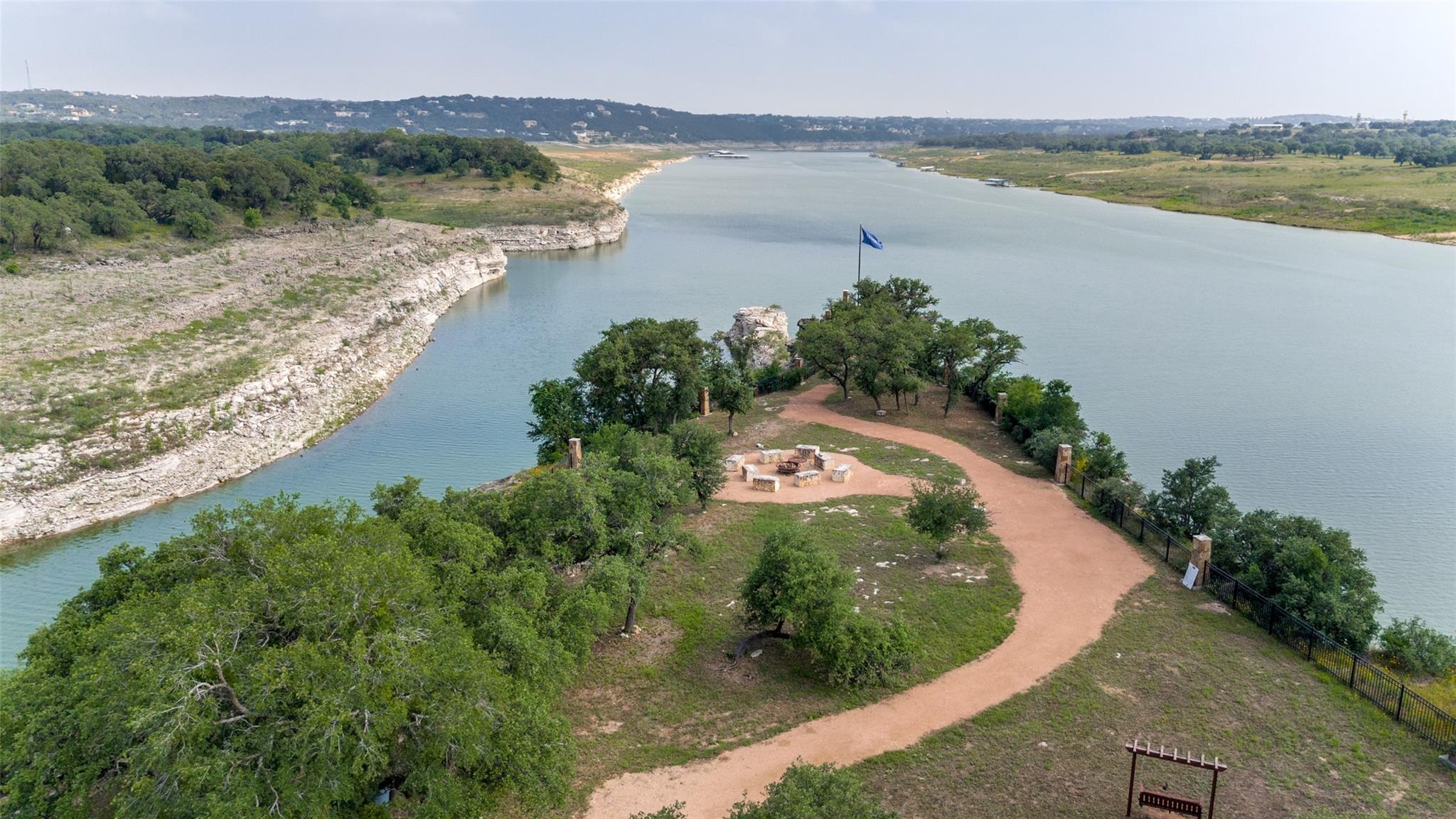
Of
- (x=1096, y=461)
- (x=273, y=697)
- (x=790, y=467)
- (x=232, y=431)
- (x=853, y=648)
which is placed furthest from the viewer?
(x=232, y=431)

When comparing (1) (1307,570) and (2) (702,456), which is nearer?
(1) (1307,570)

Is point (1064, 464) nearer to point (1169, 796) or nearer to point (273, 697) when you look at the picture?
Result: point (1169, 796)

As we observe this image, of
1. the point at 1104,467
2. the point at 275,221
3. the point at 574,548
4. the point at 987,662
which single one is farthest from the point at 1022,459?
the point at 275,221

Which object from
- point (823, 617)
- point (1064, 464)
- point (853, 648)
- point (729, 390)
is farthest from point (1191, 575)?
point (729, 390)

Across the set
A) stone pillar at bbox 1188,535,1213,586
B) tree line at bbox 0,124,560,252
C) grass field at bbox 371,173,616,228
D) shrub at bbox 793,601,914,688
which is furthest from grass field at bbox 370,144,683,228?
stone pillar at bbox 1188,535,1213,586

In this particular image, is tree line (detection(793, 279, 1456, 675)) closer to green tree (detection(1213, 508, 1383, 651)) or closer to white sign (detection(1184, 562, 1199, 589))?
green tree (detection(1213, 508, 1383, 651))

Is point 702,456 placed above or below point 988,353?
below
